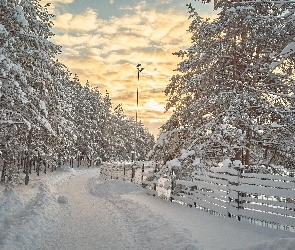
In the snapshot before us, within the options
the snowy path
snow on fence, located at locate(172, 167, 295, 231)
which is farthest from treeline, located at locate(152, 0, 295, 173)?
the snowy path

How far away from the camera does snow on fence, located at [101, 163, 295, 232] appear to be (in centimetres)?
745

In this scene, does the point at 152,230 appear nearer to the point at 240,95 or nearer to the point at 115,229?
the point at 115,229

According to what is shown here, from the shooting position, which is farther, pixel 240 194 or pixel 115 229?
pixel 240 194

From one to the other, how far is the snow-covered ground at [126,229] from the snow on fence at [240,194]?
43 centimetres

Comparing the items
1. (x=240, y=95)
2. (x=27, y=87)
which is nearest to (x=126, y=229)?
(x=240, y=95)

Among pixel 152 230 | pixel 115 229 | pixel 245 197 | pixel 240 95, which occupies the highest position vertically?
pixel 240 95

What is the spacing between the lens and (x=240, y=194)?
895 centimetres

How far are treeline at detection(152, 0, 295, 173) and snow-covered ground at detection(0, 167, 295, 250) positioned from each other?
2547 millimetres

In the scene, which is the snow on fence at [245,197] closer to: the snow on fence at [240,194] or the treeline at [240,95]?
the snow on fence at [240,194]

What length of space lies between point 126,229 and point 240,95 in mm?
6584


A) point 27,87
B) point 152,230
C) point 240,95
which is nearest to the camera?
point 152,230

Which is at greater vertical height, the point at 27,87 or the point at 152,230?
the point at 27,87

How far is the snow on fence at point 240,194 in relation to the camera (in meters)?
7.45

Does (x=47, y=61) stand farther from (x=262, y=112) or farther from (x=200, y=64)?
(x=262, y=112)
